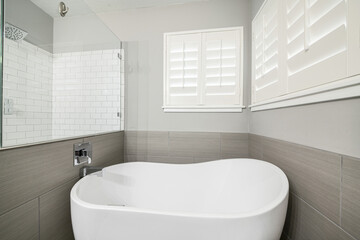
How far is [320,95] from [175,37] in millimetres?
1460

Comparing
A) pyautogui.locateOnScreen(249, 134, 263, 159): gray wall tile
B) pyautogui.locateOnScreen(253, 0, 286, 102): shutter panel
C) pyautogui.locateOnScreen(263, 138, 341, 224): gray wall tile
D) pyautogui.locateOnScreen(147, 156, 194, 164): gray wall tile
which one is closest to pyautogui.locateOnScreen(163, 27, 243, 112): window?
pyautogui.locateOnScreen(253, 0, 286, 102): shutter panel

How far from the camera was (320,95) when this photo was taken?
62cm

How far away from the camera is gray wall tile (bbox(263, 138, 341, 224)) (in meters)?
0.56

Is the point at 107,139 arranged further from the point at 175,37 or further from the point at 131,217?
the point at 175,37

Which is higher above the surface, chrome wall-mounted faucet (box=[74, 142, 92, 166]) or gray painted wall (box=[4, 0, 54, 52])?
gray painted wall (box=[4, 0, 54, 52])

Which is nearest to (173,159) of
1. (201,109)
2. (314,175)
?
(201,109)

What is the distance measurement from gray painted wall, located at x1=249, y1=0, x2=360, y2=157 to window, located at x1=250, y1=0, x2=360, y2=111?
39 mm

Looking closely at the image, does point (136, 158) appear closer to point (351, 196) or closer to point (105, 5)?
point (351, 196)

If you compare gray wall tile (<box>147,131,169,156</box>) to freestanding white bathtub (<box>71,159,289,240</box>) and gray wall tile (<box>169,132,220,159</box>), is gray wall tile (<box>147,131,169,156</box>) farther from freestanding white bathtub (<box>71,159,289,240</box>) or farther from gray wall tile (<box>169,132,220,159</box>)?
freestanding white bathtub (<box>71,159,289,240</box>)

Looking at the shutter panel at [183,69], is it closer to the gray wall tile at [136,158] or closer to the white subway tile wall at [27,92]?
the gray wall tile at [136,158]

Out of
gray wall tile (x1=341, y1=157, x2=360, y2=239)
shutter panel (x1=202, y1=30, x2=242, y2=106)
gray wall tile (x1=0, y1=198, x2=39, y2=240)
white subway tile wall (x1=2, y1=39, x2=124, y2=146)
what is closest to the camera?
gray wall tile (x1=341, y1=157, x2=360, y2=239)

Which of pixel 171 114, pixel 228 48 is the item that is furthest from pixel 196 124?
pixel 228 48

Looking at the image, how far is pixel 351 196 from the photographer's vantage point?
1.63ft

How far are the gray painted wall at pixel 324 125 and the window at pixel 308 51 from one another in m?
0.04
